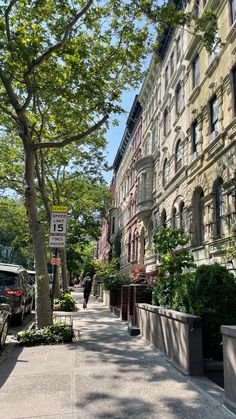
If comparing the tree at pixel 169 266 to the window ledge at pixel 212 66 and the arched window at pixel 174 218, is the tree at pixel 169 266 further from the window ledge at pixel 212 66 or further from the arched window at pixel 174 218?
the arched window at pixel 174 218

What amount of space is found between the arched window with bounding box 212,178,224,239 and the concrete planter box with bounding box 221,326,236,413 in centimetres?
822

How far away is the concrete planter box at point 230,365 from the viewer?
14.8 ft

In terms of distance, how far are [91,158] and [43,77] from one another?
12.7 metres

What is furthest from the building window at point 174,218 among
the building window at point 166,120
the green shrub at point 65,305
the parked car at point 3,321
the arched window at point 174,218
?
the parked car at point 3,321

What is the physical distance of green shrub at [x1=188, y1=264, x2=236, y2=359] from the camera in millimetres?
6484

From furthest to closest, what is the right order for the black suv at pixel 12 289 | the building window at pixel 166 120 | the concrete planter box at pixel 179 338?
the building window at pixel 166 120, the black suv at pixel 12 289, the concrete planter box at pixel 179 338

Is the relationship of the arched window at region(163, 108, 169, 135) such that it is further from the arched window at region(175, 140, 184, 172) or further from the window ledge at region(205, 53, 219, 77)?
the window ledge at region(205, 53, 219, 77)

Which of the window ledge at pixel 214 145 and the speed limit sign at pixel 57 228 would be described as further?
the window ledge at pixel 214 145

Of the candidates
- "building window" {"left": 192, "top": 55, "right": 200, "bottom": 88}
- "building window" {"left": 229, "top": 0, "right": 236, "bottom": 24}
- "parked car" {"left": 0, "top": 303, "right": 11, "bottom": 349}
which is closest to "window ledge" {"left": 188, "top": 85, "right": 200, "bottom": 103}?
"building window" {"left": 192, "top": 55, "right": 200, "bottom": 88}

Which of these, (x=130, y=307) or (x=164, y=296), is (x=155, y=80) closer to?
(x=130, y=307)

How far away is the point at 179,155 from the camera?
18.7 metres

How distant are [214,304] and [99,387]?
8.11 feet

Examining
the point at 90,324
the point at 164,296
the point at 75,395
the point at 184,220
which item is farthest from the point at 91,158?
the point at 75,395

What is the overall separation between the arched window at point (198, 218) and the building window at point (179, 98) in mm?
5532
